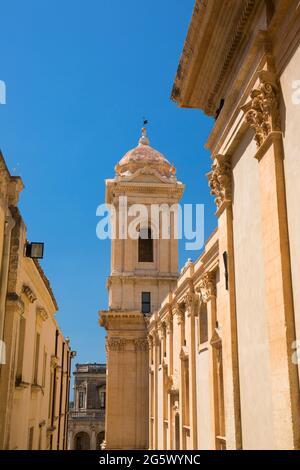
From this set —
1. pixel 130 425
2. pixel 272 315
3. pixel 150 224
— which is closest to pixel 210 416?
pixel 272 315

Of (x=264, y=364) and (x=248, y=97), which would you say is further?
(x=248, y=97)

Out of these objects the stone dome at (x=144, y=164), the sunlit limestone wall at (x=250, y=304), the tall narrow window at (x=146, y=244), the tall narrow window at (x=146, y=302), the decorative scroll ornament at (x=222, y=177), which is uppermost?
the stone dome at (x=144, y=164)

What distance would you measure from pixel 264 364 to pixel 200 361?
11272 millimetres

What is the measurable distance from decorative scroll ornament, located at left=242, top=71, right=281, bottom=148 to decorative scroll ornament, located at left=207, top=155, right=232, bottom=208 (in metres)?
1.83

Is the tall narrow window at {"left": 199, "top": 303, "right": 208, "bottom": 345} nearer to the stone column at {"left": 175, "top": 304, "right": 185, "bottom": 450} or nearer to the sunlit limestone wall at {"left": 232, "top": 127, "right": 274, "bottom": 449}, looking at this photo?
the stone column at {"left": 175, "top": 304, "right": 185, "bottom": 450}

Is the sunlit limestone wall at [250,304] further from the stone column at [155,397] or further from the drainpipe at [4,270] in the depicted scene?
the stone column at [155,397]

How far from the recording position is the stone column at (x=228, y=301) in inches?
328

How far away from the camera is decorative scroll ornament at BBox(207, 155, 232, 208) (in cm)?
920

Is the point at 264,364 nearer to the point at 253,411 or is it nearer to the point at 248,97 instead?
the point at 253,411

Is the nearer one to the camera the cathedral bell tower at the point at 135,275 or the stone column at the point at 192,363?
the stone column at the point at 192,363

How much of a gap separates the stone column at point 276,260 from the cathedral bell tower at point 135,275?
28.2 meters

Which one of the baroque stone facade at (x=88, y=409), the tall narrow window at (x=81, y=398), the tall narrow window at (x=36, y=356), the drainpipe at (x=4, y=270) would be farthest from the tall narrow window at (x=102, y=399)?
the drainpipe at (x=4, y=270)

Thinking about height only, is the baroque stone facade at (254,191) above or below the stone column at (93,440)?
above

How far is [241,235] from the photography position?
8500 millimetres
